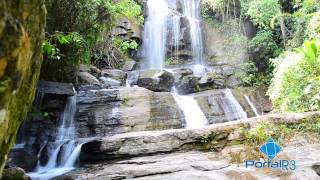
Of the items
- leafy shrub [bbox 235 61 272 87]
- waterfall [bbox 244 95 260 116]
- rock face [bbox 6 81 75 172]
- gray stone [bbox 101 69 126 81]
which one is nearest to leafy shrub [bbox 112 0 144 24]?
rock face [bbox 6 81 75 172]

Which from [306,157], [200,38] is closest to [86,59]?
[306,157]

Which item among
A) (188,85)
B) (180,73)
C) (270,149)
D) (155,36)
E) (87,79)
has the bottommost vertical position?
(270,149)

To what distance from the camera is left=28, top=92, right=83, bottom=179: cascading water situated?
6698 mm

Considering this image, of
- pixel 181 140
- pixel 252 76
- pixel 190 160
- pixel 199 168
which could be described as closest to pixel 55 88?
pixel 181 140

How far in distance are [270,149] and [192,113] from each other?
5.12m

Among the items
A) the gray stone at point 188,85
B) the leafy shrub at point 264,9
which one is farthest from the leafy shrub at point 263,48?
the gray stone at point 188,85

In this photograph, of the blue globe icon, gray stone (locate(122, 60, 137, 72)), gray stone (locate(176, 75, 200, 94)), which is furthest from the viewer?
gray stone (locate(122, 60, 137, 72))

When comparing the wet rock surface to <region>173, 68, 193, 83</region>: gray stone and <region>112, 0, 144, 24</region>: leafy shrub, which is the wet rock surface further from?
<region>173, 68, 193, 83</region>: gray stone

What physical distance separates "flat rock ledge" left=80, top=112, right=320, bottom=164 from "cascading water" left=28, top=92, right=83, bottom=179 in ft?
3.13

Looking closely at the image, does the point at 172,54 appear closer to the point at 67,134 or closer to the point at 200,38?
the point at 200,38

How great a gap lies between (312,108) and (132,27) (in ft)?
32.2

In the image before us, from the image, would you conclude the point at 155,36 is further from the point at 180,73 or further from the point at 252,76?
the point at 252,76

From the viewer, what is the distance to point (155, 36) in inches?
658

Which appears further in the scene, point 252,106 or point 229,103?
point 252,106
